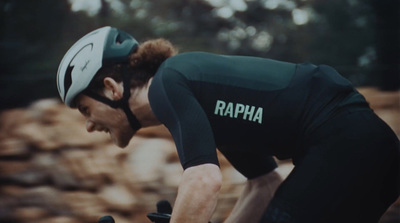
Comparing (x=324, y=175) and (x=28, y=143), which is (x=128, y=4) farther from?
(x=324, y=175)

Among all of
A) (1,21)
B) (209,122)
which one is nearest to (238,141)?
(209,122)

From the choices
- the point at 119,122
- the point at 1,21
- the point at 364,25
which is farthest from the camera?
the point at 364,25

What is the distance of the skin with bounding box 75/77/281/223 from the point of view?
6.84 ft

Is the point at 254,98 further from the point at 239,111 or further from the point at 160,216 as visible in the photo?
the point at 160,216

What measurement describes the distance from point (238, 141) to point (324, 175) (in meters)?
0.38

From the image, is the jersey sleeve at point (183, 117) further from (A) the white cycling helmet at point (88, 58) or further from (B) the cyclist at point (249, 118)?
(A) the white cycling helmet at point (88, 58)

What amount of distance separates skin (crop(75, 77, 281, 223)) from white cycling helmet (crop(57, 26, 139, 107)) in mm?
69

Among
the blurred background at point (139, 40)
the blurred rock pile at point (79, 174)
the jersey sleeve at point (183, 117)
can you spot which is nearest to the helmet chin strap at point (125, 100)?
the jersey sleeve at point (183, 117)

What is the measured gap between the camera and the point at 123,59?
8.55 ft

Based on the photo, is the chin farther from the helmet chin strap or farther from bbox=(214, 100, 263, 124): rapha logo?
bbox=(214, 100, 263, 124): rapha logo

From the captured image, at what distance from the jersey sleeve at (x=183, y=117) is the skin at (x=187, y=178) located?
47 mm

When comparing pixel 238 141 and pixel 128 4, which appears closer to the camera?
pixel 238 141

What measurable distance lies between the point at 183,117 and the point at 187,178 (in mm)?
217

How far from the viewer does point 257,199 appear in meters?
2.86
